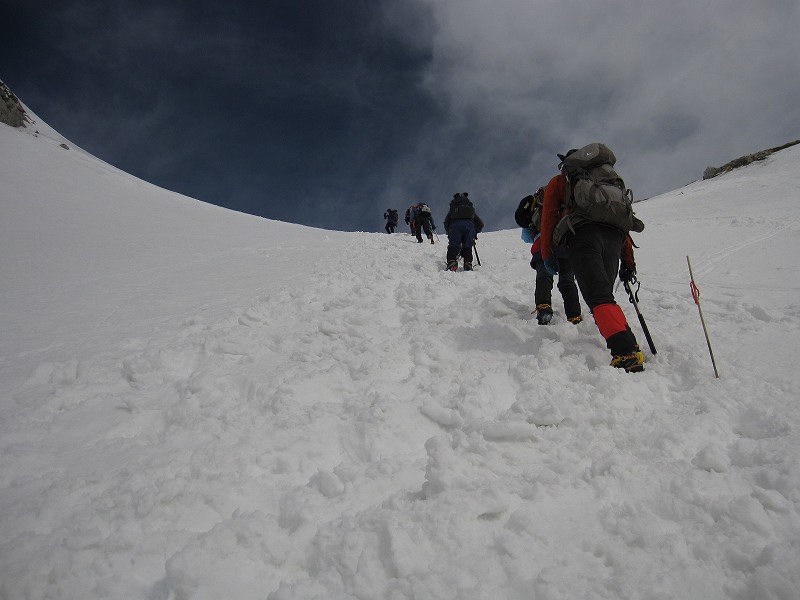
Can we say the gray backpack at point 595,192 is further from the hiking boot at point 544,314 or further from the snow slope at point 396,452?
the snow slope at point 396,452

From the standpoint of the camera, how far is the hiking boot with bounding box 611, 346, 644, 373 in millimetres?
3010

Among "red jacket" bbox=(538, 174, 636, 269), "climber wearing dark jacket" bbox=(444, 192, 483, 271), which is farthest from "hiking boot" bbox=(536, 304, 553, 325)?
"climber wearing dark jacket" bbox=(444, 192, 483, 271)

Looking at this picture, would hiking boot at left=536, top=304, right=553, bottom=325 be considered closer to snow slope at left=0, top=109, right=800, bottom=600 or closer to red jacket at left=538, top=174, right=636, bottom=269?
snow slope at left=0, top=109, right=800, bottom=600

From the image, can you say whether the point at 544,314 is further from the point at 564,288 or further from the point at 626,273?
the point at 626,273

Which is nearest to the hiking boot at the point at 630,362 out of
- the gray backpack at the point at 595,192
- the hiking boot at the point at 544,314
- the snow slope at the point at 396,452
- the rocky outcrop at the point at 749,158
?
the snow slope at the point at 396,452

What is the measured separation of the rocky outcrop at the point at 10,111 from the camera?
3625cm

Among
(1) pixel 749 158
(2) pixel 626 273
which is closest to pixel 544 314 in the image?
(2) pixel 626 273

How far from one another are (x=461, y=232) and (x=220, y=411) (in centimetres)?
654

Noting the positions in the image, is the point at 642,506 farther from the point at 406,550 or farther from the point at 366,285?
the point at 366,285

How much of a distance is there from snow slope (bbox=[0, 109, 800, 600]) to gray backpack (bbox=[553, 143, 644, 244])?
109cm

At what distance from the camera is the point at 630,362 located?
303 centimetres

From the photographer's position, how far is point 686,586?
4.73 ft

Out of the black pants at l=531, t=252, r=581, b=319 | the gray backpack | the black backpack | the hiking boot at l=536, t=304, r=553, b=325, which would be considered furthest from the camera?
the black backpack

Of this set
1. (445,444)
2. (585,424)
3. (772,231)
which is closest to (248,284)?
(445,444)
